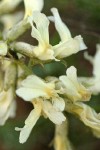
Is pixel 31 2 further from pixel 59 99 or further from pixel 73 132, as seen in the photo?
pixel 73 132

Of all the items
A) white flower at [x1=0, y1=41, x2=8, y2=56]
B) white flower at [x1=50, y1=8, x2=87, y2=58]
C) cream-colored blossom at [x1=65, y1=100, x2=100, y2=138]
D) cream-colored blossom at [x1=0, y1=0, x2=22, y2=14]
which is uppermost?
white flower at [x1=0, y1=41, x2=8, y2=56]

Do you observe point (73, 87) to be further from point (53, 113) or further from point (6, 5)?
point (6, 5)

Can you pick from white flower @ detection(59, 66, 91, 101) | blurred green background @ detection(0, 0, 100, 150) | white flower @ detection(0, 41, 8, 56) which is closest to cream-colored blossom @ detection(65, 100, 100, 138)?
white flower @ detection(59, 66, 91, 101)

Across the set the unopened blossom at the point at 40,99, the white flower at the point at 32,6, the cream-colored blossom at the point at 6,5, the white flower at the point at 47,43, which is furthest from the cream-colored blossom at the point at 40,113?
the cream-colored blossom at the point at 6,5

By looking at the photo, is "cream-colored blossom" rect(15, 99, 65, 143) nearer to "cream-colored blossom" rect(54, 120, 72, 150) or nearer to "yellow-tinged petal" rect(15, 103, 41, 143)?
"yellow-tinged petal" rect(15, 103, 41, 143)

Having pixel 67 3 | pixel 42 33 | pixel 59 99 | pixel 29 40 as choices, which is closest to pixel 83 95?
pixel 59 99
